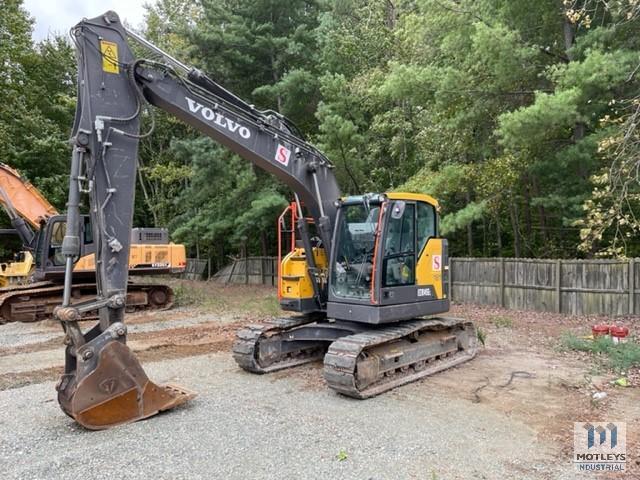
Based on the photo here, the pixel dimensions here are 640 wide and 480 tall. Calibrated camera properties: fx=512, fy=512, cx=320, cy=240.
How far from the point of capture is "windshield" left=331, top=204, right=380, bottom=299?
6348 mm

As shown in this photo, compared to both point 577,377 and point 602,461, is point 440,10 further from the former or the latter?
point 602,461

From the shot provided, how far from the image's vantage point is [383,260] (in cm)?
612

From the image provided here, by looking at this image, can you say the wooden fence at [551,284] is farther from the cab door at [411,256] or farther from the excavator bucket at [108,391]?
the excavator bucket at [108,391]

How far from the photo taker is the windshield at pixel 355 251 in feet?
20.8

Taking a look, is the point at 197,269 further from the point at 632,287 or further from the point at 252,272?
the point at 632,287

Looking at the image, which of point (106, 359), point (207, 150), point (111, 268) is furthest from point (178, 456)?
point (207, 150)

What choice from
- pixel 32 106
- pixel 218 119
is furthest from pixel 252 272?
pixel 218 119

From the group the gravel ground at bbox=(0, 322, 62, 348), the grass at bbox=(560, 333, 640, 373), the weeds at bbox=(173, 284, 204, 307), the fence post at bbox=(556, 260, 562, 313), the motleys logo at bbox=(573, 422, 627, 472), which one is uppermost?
the fence post at bbox=(556, 260, 562, 313)

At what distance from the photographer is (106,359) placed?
4574mm

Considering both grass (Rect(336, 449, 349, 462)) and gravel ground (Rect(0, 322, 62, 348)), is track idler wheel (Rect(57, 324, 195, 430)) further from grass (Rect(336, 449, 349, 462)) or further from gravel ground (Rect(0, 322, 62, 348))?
gravel ground (Rect(0, 322, 62, 348))

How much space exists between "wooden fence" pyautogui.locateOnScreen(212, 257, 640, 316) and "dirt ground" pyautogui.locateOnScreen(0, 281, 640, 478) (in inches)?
16.9

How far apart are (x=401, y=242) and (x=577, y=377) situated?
284cm

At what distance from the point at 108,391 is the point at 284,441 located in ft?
5.44

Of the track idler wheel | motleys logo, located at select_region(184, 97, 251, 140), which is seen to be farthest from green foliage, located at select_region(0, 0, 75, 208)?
the track idler wheel
